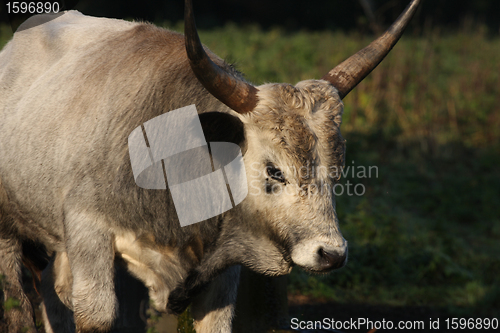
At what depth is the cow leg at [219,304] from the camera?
Result: 126 inches

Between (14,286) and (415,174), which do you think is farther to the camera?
(415,174)

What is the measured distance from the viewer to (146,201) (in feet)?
9.13

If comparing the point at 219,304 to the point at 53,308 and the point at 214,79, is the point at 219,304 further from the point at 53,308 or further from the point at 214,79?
the point at 214,79

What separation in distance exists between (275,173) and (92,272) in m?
1.04

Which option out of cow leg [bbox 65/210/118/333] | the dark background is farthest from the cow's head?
the dark background

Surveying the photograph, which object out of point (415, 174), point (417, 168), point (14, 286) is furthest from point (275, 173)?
point (417, 168)

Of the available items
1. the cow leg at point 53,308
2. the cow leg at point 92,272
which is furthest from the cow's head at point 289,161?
the cow leg at point 53,308

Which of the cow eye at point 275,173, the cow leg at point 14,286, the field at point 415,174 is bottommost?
the field at point 415,174

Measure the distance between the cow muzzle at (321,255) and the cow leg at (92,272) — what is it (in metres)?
0.97

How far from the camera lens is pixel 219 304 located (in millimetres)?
3227

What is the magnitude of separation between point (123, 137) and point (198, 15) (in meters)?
17.0

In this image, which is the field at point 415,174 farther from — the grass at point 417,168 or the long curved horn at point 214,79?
the long curved horn at point 214,79

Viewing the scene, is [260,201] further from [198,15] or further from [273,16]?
[273,16]

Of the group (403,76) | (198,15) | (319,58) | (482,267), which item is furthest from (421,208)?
(198,15)
